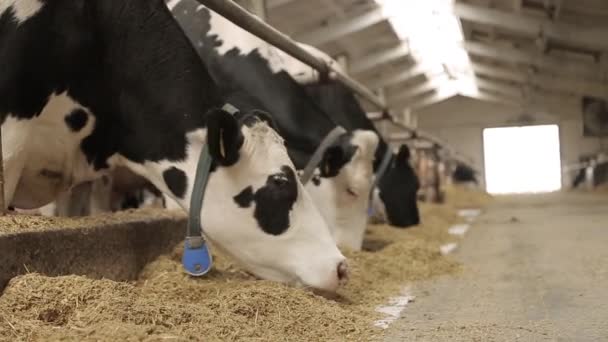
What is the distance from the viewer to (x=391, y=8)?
10.7 meters

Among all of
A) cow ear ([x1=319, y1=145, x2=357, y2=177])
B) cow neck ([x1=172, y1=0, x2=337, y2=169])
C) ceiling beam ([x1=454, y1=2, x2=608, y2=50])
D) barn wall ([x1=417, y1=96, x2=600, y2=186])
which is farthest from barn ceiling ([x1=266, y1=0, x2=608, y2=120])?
barn wall ([x1=417, y1=96, x2=600, y2=186])

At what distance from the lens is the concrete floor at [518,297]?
1.89 m

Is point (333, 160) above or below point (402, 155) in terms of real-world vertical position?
above

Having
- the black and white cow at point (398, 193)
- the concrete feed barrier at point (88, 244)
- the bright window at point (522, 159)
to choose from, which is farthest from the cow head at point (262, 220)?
the bright window at point (522, 159)

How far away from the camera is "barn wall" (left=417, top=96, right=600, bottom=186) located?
25.5 meters

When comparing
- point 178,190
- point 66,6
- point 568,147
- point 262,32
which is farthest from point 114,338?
point 568,147

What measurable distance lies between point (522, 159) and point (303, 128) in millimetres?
25181

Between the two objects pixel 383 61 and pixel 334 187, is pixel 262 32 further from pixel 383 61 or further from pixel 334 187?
pixel 383 61

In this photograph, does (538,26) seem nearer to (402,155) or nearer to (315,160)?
(402,155)

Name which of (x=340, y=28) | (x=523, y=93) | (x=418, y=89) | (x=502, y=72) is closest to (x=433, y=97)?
(x=418, y=89)

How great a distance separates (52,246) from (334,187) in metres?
1.91

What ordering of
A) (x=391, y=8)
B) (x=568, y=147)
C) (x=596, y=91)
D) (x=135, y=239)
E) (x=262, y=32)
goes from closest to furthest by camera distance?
(x=135, y=239) < (x=262, y=32) < (x=391, y=8) < (x=596, y=91) < (x=568, y=147)

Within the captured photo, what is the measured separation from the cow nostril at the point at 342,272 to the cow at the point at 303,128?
1.23 metres

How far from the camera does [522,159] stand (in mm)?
27688
